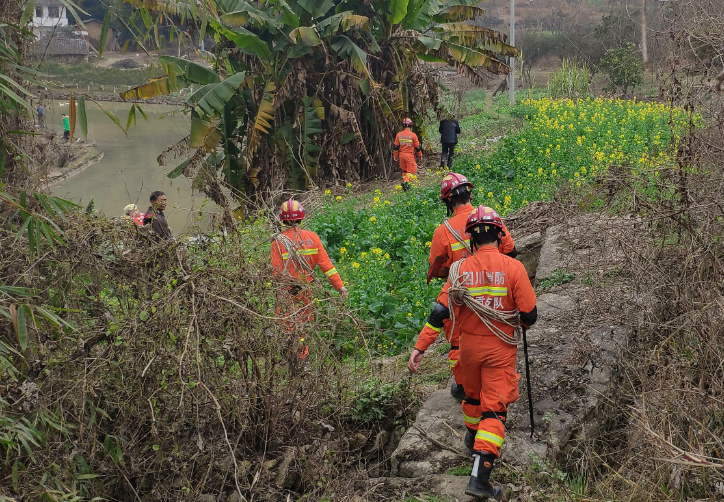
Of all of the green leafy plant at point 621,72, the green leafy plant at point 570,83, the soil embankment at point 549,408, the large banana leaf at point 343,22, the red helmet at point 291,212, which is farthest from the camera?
the green leafy plant at point 570,83

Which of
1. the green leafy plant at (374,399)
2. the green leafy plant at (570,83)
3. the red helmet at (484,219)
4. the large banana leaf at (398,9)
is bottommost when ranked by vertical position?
the green leafy plant at (570,83)

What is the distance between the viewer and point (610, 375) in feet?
19.3

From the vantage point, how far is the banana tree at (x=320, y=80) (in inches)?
637

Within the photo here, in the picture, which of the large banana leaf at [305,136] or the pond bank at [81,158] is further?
the pond bank at [81,158]

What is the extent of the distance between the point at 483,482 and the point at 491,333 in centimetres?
100

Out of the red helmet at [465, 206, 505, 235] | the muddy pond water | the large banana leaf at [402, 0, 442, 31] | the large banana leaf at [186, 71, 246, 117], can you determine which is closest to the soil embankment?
the red helmet at [465, 206, 505, 235]

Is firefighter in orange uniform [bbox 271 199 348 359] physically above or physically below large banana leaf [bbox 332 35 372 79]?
below

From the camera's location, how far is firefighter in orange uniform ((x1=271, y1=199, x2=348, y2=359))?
17.4ft

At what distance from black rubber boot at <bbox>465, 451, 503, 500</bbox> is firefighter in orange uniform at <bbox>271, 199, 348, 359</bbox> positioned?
1.51 m

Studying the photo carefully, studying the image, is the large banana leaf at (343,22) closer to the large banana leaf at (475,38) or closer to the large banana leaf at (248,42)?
the large banana leaf at (248,42)

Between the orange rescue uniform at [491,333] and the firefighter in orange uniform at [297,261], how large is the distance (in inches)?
44.7

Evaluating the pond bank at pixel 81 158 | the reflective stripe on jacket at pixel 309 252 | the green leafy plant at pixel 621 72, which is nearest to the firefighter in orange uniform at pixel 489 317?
the reflective stripe on jacket at pixel 309 252

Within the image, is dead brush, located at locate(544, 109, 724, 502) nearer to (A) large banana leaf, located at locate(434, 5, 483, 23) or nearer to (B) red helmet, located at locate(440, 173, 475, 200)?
(B) red helmet, located at locate(440, 173, 475, 200)

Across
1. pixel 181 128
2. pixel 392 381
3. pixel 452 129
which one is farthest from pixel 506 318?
pixel 181 128
